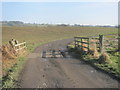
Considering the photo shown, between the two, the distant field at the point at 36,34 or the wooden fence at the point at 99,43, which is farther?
the distant field at the point at 36,34

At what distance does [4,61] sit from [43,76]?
441 centimetres

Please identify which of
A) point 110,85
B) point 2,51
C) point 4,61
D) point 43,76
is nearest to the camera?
point 110,85

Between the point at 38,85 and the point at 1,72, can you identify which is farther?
the point at 1,72

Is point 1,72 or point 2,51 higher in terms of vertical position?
point 2,51

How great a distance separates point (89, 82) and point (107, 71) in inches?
77.4

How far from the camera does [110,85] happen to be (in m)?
6.29

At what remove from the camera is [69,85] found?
20.8ft

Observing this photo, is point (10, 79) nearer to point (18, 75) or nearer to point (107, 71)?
point (18, 75)

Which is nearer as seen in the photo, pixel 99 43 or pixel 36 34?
pixel 99 43

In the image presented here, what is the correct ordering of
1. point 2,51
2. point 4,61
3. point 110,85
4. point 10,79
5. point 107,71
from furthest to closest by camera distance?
point 2,51
point 4,61
point 107,71
point 10,79
point 110,85

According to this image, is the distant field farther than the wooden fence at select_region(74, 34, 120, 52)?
Yes

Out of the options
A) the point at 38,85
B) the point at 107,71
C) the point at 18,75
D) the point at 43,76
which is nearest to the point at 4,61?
the point at 18,75

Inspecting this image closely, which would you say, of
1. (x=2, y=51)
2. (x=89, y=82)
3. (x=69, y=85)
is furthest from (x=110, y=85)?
(x=2, y=51)

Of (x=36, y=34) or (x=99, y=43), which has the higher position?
(x=36, y=34)
